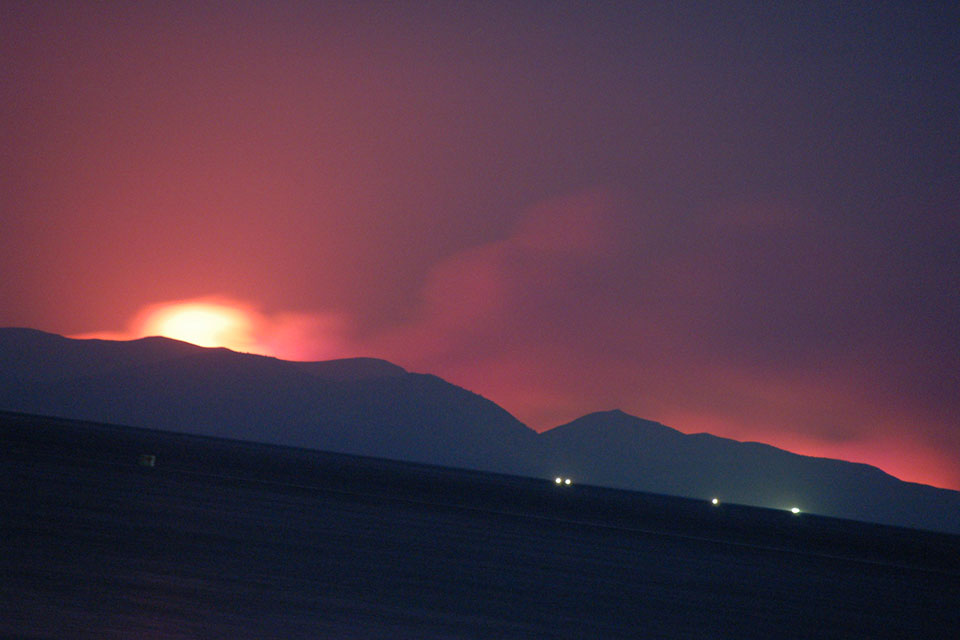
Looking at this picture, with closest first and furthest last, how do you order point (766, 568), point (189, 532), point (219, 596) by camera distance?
point (219, 596) → point (189, 532) → point (766, 568)

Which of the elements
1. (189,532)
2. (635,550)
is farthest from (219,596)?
(635,550)

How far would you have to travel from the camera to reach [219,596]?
14.2 meters

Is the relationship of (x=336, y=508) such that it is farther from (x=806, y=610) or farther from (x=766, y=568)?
(x=806, y=610)

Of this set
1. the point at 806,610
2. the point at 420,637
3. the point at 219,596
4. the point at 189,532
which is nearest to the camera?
the point at 420,637

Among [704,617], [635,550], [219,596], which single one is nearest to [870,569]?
[635,550]

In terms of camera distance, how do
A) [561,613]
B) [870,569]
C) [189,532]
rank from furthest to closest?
[870,569] < [189,532] < [561,613]

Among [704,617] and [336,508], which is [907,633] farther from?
[336,508]

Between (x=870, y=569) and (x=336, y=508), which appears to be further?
(x=870, y=569)

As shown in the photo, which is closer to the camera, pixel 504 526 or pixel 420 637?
pixel 420 637

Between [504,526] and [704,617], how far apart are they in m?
18.4

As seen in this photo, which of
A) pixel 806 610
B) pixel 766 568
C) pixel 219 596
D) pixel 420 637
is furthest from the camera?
pixel 766 568

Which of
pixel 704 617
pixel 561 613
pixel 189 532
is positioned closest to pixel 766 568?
pixel 704 617

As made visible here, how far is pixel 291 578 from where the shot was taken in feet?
54.6

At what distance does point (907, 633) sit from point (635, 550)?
1358cm
